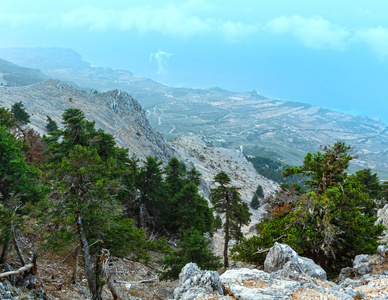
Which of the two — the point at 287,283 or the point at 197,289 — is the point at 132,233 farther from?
the point at 287,283

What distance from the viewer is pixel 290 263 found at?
530 inches

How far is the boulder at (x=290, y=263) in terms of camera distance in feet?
44.1

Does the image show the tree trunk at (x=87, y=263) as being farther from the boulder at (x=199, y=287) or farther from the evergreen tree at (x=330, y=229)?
the evergreen tree at (x=330, y=229)

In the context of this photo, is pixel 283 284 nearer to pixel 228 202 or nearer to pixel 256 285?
pixel 256 285

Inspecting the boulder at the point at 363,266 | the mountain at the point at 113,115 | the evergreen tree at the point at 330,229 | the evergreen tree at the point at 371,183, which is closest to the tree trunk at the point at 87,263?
the evergreen tree at the point at 330,229

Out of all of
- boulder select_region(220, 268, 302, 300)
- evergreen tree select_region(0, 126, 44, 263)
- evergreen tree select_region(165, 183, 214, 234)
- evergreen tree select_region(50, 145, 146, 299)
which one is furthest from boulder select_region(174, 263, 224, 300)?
evergreen tree select_region(165, 183, 214, 234)

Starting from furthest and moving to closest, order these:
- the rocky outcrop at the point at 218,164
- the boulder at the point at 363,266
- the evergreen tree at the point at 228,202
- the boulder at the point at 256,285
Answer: the rocky outcrop at the point at 218,164 < the evergreen tree at the point at 228,202 < the boulder at the point at 363,266 < the boulder at the point at 256,285

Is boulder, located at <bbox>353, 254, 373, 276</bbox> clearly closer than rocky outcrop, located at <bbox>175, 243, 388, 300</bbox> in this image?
No

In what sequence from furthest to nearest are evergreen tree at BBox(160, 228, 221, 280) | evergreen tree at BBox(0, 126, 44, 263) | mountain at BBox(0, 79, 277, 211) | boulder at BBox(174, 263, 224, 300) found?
1. mountain at BBox(0, 79, 277, 211)
2. evergreen tree at BBox(160, 228, 221, 280)
3. evergreen tree at BBox(0, 126, 44, 263)
4. boulder at BBox(174, 263, 224, 300)

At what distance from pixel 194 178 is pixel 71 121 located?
2080cm

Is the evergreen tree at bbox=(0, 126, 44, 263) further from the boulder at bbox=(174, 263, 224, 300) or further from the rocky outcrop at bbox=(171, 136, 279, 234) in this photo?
the rocky outcrop at bbox=(171, 136, 279, 234)

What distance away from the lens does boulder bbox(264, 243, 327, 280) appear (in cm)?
1345

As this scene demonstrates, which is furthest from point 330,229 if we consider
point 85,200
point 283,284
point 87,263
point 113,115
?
point 113,115

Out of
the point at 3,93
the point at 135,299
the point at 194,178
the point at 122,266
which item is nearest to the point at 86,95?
the point at 3,93
